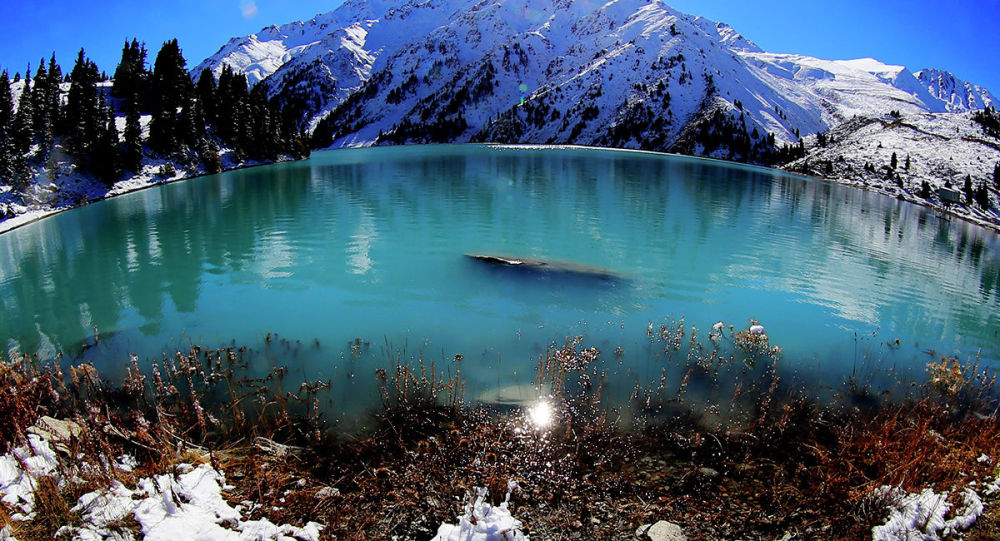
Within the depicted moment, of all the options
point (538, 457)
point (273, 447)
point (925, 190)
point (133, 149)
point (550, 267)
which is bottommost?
point (538, 457)

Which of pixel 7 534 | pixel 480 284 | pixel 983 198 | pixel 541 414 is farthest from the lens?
pixel 983 198

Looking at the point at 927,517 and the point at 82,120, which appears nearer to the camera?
the point at 927,517

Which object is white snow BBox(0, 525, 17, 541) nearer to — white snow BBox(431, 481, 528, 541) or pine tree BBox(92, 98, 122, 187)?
white snow BBox(431, 481, 528, 541)

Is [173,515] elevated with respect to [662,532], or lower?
elevated

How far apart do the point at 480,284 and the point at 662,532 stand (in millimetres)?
14578

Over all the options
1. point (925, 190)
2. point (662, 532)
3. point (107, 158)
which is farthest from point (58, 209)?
point (925, 190)

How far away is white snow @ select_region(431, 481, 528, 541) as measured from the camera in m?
6.63

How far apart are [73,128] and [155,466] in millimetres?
76899

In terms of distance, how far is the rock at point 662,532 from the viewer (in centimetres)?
693

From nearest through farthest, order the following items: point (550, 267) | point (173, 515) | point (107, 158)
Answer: point (173, 515), point (550, 267), point (107, 158)

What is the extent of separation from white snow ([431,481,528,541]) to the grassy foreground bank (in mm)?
214

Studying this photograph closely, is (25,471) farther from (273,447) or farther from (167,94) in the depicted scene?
(167,94)

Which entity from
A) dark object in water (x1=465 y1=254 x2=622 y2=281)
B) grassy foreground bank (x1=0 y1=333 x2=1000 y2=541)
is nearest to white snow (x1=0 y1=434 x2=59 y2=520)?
grassy foreground bank (x1=0 y1=333 x2=1000 y2=541)

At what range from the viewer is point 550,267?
23.1 meters
